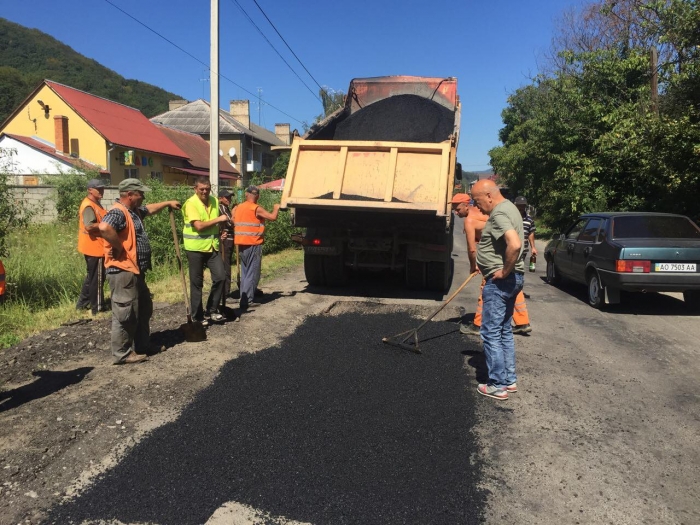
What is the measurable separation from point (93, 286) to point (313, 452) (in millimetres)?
4728

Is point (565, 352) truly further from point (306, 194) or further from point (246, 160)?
point (246, 160)

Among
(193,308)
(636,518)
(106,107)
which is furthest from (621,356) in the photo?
(106,107)

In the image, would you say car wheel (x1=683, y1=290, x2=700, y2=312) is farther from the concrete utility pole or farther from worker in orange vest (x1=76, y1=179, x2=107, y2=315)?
the concrete utility pole

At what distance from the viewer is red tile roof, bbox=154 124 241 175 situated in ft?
119

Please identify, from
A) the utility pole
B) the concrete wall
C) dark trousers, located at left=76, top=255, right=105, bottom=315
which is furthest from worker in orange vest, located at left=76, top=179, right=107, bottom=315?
Answer: the utility pole

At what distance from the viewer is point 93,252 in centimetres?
657

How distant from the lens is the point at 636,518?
106 inches

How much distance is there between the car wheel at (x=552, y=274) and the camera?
9.93m

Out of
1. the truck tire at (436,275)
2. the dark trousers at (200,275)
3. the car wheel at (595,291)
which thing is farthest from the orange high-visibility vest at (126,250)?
the car wheel at (595,291)

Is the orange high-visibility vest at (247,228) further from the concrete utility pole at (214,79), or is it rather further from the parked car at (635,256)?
the parked car at (635,256)

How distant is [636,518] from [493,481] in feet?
2.39

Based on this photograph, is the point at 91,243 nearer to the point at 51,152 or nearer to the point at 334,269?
the point at 334,269

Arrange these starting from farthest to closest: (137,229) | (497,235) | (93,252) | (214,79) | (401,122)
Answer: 1. (214,79)
2. (401,122)
3. (93,252)
4. (137,229)
5. (497,235)

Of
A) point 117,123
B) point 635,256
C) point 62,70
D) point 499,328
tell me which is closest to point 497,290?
point 499,328
